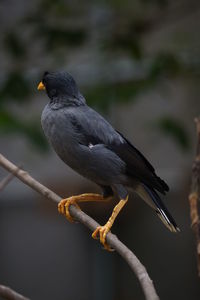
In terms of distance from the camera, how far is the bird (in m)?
3.60

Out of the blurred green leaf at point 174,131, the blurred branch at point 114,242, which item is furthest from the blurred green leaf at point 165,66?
the blurred branch at point 114,242

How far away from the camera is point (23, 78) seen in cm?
600

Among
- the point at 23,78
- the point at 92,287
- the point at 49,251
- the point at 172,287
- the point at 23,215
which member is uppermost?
the point at 23,78

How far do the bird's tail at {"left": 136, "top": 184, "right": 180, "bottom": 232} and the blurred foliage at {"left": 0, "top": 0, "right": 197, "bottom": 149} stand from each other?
5.47 feet

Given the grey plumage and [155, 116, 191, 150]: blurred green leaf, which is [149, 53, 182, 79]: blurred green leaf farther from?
the grey plumage

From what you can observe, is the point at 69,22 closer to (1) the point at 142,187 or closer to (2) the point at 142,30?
(2) the point at 142,30

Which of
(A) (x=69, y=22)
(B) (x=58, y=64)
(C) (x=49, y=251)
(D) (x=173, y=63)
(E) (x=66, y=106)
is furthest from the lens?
(C) (x=49, y=251)

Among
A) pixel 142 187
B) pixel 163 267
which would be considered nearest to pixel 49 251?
pixel 163 267

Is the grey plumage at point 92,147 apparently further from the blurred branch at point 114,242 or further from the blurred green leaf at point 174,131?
the blurred green leaf at point 174,131

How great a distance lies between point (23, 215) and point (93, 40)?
3.25 meters

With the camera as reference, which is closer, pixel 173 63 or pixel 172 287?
pixel 173 63

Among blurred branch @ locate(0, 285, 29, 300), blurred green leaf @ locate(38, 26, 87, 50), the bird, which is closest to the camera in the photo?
blurred branch @ locate(0, 285, 29, 300)

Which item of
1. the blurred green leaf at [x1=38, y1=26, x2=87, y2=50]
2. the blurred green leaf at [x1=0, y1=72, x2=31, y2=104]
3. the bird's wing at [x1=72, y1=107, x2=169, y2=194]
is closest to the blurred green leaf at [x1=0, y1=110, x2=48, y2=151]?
the blurred green leaf at [x1=0, y1=72, x2=31, y2=104]

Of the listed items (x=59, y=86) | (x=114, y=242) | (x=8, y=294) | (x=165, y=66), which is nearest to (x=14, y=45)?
(x=165, y=66)
